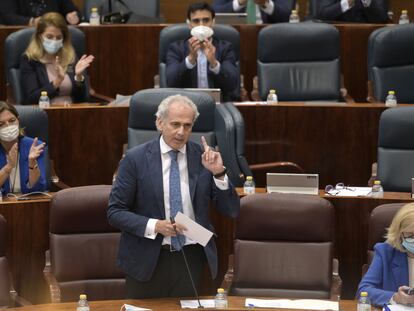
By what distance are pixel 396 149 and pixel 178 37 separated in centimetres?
165

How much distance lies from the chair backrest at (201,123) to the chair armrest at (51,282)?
3.48ft

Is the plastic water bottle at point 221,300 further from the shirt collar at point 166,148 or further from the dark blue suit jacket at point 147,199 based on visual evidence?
the shirt collar at point 166,148

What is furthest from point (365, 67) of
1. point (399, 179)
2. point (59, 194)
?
point (59, 194)

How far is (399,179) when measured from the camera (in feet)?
18.1

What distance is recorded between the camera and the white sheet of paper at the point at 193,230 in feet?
12.9

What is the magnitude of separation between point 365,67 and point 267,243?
8.96 feet

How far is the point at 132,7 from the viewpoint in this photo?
7.46 meters

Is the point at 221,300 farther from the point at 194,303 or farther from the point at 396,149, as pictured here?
the point at 396,149

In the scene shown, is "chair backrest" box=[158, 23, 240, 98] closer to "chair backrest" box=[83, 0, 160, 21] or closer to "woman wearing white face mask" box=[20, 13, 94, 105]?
"woman wearing white face mask" box=[20, 13, 94, 105]

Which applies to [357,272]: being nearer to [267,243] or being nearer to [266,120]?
[267,243]

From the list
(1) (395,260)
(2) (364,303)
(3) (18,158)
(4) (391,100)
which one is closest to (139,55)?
(4) (391,100)

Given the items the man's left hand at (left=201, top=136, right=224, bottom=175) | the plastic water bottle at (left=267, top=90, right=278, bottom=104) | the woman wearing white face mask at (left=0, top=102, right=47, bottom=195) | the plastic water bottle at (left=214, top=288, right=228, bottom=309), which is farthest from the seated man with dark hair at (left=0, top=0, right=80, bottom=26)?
the plastic water bottle at (left=214, top=288, right=228, bottom=309)

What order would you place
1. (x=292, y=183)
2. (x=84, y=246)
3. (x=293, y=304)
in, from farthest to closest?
(x=292, y=183)
(x=84, y=246)
(x=293, y=304)

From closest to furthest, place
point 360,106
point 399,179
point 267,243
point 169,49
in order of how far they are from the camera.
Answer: point 267,243 < point 399,179 < point 360,106 < point 169,49
